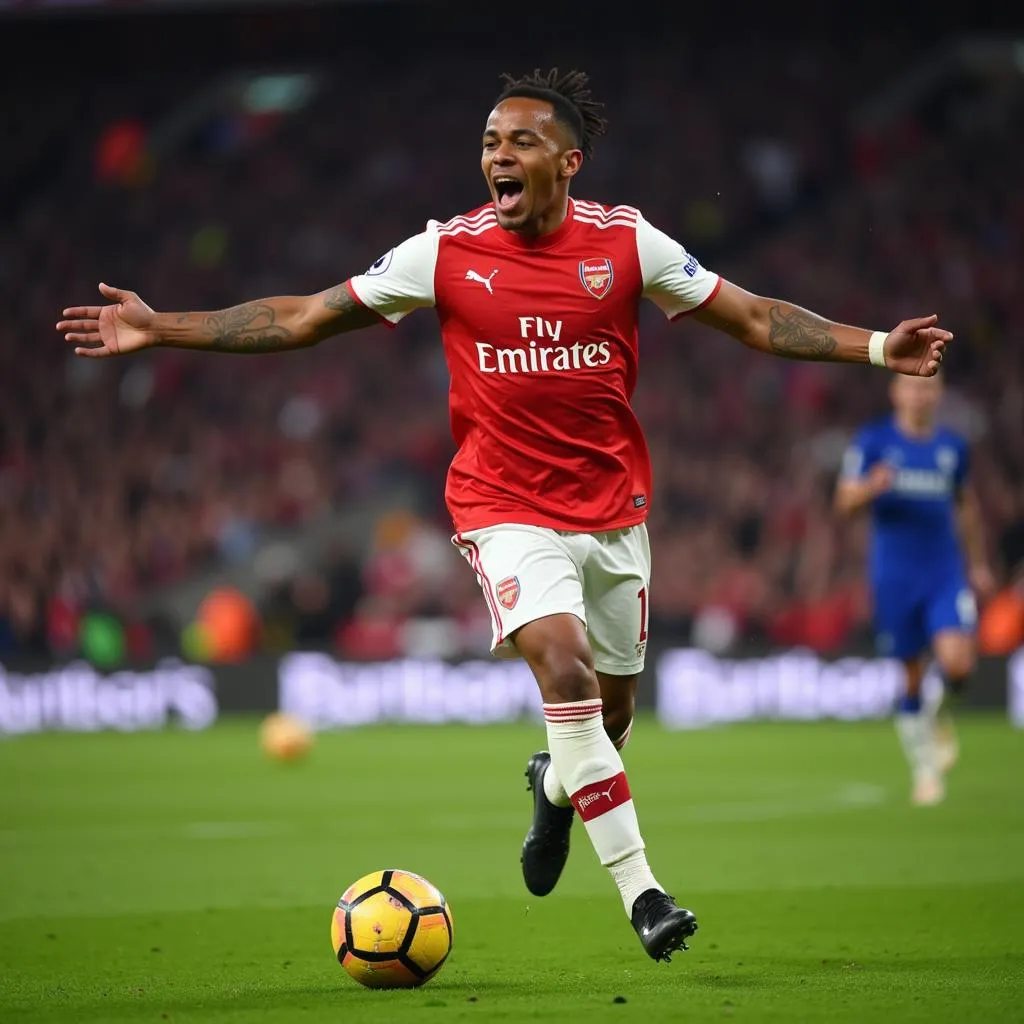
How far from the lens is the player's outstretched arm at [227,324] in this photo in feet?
20.1

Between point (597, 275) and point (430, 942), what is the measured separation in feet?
7.30

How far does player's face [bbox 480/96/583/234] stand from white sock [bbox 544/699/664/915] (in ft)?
5.39

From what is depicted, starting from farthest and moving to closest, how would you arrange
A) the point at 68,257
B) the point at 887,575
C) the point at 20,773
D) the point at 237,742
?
the point at 68,257 < the point at 237,742 < the point at 20,773 < the point at 887,575

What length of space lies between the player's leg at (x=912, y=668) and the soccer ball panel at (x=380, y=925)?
655 cm

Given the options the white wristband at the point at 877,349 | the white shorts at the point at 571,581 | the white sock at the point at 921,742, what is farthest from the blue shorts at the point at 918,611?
the white wristband at the point at 877,349

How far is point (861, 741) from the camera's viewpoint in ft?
55.6

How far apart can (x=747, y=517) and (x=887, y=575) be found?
32.6 feet

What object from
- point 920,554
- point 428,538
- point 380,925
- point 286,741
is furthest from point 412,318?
point 380,925

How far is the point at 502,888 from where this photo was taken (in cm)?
840

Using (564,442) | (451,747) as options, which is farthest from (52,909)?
(451,747)

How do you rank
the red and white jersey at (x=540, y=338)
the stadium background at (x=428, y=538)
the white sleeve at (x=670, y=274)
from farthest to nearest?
1. the stadium background at (x=428, y=538)
2. the white sleeve at (x=670, y=274)
3. the red and white jersey at (x=540, y=338)

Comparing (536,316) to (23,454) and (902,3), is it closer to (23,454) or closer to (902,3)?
(23,454)

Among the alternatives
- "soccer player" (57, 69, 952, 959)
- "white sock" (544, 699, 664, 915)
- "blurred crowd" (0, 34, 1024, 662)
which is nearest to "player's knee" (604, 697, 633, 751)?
"soccer player" (57, 69, 952, 959)

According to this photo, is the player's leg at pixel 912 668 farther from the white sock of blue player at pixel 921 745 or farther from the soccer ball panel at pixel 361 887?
the soccer ball panel at pixel 361 887
